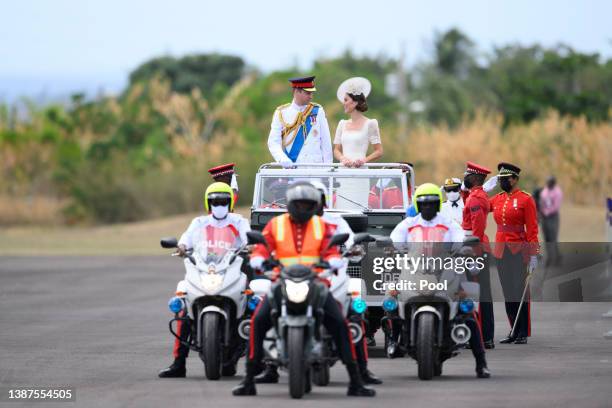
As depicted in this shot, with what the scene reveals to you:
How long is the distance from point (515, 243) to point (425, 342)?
461 centimetres

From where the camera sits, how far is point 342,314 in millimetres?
12812

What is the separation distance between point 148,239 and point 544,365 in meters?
34.0

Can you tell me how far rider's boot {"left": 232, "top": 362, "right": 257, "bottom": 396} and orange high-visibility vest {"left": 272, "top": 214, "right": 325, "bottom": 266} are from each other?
0.91 m

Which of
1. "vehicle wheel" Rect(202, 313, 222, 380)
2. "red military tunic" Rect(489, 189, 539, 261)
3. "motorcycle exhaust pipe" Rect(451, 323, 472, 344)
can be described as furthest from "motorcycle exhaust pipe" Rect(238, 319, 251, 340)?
"red military tunic" Rect(489, 189, 539, 261)

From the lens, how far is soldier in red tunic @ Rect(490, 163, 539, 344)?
59.1 feet

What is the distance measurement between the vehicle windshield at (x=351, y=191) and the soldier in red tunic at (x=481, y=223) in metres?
0.81

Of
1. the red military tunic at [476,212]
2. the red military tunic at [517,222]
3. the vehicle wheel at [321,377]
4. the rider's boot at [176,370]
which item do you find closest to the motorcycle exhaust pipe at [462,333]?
the vehicle wheel at [321,377]

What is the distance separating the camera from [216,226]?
14.5 metres

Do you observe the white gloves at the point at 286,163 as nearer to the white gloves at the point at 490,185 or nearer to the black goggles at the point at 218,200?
the white gloves at the point at 490,185

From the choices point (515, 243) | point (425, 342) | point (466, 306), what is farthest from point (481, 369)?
point (515, 243)

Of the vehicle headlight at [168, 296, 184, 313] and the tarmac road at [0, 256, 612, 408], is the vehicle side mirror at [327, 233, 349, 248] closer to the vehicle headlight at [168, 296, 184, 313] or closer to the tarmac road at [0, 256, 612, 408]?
the tarmac road at [0, 256, 612, 408]

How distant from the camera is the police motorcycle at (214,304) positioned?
13.8m

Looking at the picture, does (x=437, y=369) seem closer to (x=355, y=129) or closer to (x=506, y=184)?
(x=506, y=184)

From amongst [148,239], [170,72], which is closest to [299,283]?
[148,239]
